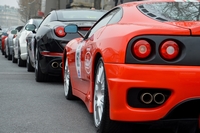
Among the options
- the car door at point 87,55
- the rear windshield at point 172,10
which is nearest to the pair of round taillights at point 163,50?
the rear windshield at point 172,10

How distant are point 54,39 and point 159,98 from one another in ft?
15.9

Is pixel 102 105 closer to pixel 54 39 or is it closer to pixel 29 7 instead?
pixel 54 39

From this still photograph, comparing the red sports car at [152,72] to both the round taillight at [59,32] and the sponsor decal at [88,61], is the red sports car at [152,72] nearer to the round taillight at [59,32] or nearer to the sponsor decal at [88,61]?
the sponsor decal at [88,61]

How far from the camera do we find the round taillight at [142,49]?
413 cm

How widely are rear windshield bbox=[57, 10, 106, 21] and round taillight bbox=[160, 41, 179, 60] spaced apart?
17.2ft

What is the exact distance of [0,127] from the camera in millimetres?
5316

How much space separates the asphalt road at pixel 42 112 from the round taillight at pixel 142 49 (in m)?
0.59

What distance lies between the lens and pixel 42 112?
6246 millimetres

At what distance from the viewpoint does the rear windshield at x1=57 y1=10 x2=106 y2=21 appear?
934cm

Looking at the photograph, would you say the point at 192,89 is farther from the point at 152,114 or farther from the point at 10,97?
the point at 10,97

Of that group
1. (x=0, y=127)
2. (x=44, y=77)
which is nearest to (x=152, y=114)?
(x=0, y=127)

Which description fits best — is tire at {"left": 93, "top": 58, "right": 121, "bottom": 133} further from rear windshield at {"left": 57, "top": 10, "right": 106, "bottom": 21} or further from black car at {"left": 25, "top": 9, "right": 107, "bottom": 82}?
rear windshield at {"left": 57, "top": 10, "right": 106, "bottom": 21}

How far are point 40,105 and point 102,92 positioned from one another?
85.6 inches

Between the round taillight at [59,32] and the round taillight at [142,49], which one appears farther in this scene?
the round taillight at [59,32]
